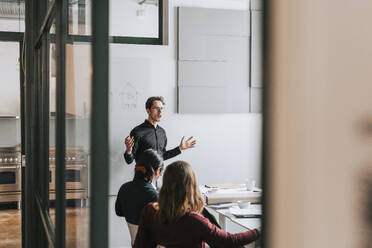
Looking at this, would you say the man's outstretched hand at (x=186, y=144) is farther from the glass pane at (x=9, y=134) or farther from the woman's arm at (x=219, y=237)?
the woman's arm at (x=219, y=237)

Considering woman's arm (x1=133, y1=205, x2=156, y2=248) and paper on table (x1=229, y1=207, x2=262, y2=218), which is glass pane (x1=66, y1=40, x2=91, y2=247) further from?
paper on table (x1=229, y1=207, x2=262, y2=218)

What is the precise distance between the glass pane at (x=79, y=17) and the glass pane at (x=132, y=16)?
291 cm

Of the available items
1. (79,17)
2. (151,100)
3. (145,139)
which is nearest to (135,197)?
(145,139)

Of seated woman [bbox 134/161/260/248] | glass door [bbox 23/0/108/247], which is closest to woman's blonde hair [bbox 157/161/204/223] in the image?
seated woman [bbox 134/161/260/248]

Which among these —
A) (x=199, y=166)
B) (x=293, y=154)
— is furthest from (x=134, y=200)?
(x=293, y=154)

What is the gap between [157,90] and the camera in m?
4.45

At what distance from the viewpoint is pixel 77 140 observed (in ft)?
4.59

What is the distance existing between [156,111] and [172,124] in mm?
421

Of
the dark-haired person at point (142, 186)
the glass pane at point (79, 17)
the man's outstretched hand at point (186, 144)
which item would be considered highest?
the glass pane at point (79, 17)

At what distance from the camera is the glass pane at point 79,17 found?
46.9 inches

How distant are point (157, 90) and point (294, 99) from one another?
13.8 feet

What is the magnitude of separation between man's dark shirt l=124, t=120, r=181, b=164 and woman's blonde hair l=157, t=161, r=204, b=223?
5.58ft

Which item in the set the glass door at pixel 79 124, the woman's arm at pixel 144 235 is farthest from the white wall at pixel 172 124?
the woman's arm at pixel 144 235

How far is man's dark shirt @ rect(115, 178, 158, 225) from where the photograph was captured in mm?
2908
